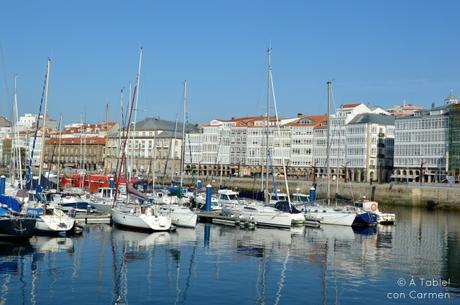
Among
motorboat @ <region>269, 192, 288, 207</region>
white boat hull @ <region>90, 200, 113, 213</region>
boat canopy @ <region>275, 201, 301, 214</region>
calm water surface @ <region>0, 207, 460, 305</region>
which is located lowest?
calm water surface @ <region>0, 207, 460, 305</region>

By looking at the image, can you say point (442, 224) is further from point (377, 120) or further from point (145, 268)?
point (377, 120)

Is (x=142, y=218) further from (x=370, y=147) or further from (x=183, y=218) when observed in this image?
(x=370, y=147)

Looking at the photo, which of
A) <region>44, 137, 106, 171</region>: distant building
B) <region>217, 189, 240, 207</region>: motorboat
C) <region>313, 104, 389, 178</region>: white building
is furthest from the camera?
<region>44, 137, 106, 171</region>: distant building

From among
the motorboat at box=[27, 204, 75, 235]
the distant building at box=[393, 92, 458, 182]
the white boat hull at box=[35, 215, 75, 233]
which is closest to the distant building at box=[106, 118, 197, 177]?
the distant building at box=[393, 92, 458, 182]

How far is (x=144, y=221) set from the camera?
145ft

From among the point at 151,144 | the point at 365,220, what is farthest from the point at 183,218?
the point at 151,144

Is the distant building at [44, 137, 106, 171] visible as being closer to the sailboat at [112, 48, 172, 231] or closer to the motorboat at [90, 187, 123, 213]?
the motorboat at [90, 187, 123, 213]

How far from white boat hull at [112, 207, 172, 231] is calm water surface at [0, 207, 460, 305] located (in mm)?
1052

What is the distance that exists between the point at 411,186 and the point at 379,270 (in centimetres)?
5752

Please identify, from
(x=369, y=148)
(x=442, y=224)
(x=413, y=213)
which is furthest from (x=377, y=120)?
(x=442, y=224)

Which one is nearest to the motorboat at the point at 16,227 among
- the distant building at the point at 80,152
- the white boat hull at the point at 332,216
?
the white boat hull at the point at 332,216

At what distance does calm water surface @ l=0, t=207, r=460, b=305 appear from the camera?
25.3 metres

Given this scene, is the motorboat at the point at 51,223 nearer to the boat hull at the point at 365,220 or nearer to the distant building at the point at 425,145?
the boat hull at the point at 365,220

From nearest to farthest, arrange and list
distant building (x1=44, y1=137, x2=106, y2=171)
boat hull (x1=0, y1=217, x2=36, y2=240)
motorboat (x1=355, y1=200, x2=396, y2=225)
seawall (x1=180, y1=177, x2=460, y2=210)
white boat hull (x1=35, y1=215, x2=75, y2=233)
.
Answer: boat hull (x1=0, y1=217, x2=36, y2=240) → white boat hull (x1=35, y1=215, x2=75, y2=233) → motorboat (x1=355, y1=200, x2=396, y2=225) → seawall (x1=180, y1=177, x2=460, y2=210) → distant building (x1=44, y1=137, x2=106, y2=171)
